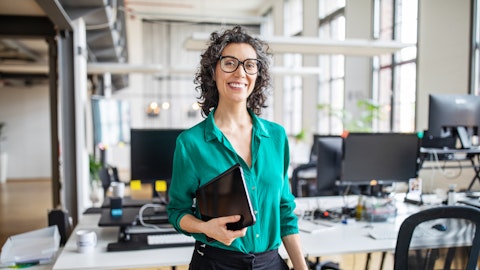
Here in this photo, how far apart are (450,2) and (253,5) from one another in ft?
27.3

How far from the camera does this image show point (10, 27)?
4227mm

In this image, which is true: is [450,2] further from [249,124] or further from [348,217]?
[249,124]

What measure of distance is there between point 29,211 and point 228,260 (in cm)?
646

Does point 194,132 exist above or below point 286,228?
above

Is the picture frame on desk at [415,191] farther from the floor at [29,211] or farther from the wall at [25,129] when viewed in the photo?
the wall at [25,129]

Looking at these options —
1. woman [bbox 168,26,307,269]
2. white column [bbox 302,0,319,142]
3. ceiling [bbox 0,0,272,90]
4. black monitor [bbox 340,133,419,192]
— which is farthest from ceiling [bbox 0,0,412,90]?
white column [bbox 302,0,319,142]

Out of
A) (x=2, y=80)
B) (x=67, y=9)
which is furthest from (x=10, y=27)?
(x=2, y=80)

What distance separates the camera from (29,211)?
6719mm

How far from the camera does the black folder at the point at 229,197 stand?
1.23 m

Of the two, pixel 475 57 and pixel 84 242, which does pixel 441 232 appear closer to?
pixel 84 242

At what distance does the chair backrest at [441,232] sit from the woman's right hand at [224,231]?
0.79 metres

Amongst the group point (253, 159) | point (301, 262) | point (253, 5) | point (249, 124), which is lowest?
point (301, 262)

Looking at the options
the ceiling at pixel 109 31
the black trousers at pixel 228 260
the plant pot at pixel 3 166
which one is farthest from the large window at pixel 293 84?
the black trousers at pixel 228 260

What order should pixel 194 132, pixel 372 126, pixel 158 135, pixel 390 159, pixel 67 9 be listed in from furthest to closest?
1. pixel 372 126
2. pixel 67 9
3. pixel 390 159
4. pixel 158 135
5. pixel 194 132
